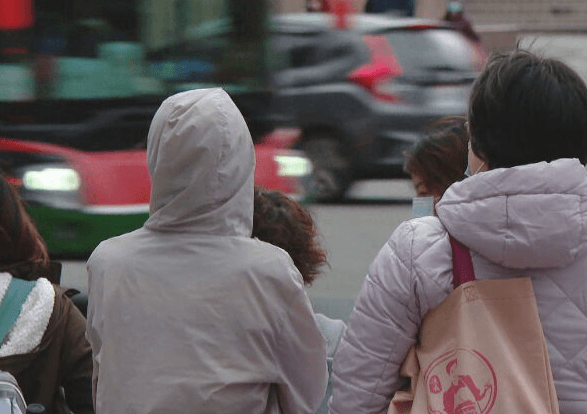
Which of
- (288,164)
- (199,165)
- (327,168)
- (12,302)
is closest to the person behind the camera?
(199,165)

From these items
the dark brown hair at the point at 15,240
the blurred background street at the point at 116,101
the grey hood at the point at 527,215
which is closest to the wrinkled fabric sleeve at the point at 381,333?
the grey hood at the point at 527,215

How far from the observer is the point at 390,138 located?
12539 millimetres

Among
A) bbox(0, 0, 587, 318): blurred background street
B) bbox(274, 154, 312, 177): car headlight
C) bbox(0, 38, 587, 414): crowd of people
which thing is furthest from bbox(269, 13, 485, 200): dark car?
bbox(0, 38, 587, 414): crowd of people

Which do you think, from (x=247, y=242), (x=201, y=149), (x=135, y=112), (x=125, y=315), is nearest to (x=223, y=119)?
(x=201, y=149)

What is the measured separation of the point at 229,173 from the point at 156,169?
149mm

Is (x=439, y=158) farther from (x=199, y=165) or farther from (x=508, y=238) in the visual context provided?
(x=508, y=238)

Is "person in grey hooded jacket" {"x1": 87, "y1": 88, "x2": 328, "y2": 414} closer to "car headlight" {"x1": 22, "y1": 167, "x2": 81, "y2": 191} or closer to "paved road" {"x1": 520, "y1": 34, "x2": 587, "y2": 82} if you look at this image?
"car headlight" {"x1": 22, "y1": 167, "x2": 81, "y2": 191}

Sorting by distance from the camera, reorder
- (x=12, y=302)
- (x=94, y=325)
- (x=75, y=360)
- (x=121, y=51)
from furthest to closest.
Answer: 1. (x=121, y=51)
2. (x=75, y=360)
3. (x=12, y=302)
4. (x=94, y=325)

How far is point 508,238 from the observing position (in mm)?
2283

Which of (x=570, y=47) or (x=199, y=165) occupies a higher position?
(x=199, y=165)

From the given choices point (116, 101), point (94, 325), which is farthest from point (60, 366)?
point (116, 101)

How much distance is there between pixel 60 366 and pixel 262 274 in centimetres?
61

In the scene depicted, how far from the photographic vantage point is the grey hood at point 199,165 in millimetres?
2645

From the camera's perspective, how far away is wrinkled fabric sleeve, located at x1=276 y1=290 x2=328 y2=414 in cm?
270
